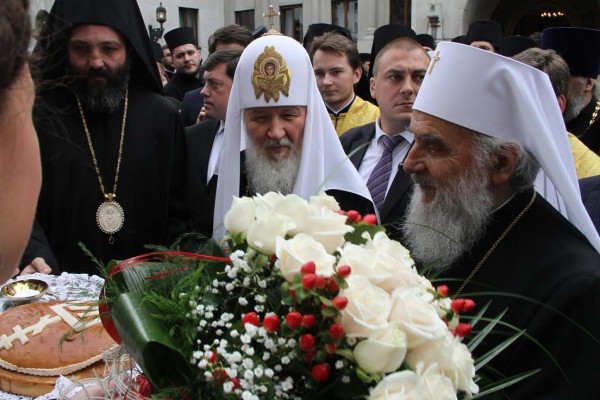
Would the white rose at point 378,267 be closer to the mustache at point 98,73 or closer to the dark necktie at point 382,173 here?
the dark necktie at point 382,173

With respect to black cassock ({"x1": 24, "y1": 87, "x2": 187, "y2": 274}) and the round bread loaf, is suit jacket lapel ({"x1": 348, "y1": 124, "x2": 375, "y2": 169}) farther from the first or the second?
the round bread loaf

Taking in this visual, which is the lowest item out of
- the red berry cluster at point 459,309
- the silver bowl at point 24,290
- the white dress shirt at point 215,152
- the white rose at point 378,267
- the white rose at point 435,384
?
the silver bowl at point 24,290

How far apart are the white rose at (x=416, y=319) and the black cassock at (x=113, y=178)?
289cm

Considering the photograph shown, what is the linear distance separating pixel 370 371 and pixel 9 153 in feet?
2.52

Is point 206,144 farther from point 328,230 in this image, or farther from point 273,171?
point 328,230

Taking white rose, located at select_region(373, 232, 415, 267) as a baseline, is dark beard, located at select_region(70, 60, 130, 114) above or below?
above

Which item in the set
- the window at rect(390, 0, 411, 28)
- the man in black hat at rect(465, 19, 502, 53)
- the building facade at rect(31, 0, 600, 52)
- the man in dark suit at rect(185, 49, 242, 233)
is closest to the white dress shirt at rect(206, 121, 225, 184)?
the man in dark suit at rect(185, 49, 242, 233)

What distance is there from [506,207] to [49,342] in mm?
1717

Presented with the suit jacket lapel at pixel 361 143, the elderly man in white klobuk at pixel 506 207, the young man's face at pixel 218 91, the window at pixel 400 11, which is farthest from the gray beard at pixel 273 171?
the window at pixel 400 11

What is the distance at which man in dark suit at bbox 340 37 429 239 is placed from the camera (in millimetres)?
3695

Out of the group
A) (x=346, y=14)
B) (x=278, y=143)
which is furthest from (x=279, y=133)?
(x=346, y=14)

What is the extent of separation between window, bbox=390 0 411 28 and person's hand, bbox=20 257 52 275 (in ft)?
68.6

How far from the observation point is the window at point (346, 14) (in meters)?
24.4

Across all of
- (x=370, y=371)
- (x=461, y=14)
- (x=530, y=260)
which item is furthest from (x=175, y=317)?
(x=461, y=14)
